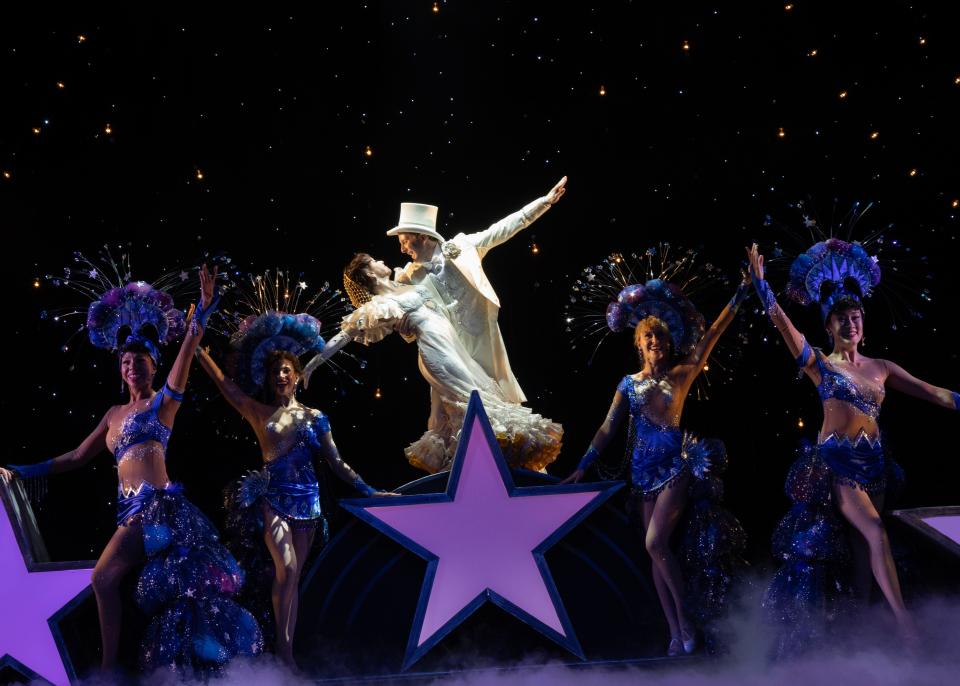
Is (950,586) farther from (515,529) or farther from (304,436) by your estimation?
(304,436)

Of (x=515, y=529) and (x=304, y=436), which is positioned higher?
(x=304, y=436)

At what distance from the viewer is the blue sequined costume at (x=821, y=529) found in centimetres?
413

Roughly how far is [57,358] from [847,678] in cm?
403

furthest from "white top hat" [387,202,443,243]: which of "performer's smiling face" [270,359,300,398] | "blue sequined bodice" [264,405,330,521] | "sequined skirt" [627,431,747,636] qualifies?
"sequined skirt" [627,431,747,636]

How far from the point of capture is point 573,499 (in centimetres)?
441

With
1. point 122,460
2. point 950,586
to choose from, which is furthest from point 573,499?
point 122,460

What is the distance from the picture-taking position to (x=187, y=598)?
406 cm

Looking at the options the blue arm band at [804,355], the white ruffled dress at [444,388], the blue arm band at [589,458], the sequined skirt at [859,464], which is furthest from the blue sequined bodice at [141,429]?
the sequined skirt at [859,464]

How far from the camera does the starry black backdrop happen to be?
5.48m

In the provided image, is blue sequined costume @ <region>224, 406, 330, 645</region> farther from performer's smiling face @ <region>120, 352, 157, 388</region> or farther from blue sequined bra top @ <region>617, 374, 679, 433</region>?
blue sequined bra top @ <region>617, 374, 679, 433</region>

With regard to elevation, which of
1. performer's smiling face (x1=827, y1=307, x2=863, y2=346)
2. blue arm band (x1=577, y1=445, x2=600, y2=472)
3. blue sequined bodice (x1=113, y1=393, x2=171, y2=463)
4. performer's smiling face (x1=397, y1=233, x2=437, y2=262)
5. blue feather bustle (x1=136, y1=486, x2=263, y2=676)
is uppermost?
performer's smiling face (x1=397, y1=233, x2=437, y2=262)

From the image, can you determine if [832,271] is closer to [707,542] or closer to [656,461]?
[656,461]

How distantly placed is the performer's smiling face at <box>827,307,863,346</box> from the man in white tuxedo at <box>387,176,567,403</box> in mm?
1399

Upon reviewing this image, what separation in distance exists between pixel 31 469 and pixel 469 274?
2.06 meters
